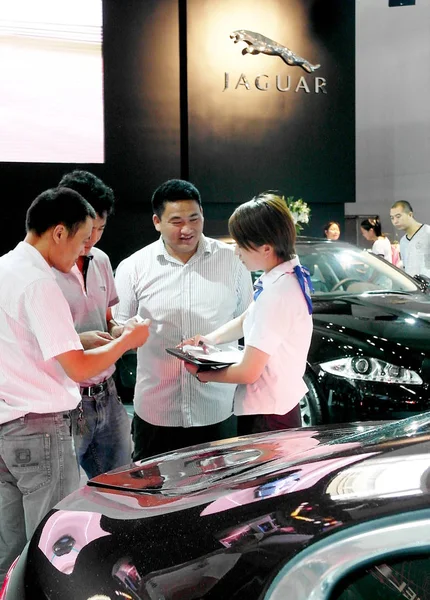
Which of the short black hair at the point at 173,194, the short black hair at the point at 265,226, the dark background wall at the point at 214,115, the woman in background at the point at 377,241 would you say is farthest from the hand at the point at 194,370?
the dark background wall at the point at 214,115

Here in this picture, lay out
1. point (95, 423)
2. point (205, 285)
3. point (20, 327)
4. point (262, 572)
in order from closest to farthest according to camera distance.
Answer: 1. point (262, 572)
2. point (20, 327)
3. point (95, 423)
4. point (205, 285)

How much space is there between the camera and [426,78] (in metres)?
15.8

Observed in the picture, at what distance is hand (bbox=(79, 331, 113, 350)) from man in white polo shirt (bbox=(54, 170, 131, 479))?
6 cm

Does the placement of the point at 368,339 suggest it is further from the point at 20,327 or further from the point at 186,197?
the point at 20,327

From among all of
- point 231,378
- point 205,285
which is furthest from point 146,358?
point 231,378

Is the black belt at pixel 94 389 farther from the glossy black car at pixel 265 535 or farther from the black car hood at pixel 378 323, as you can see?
the black car hood at pixel 378 323

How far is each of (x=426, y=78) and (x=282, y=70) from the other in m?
4.56

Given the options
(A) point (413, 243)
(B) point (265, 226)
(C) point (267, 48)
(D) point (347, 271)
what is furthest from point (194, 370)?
(C) point (267, 48)

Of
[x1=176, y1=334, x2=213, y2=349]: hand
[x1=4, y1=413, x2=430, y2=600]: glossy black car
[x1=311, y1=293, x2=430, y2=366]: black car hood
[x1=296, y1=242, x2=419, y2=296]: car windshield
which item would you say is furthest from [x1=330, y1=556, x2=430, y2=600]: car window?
[x1=296, y1=242, x2=419, y2=296]: car windshield

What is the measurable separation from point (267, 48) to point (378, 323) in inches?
332

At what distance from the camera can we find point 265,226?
2807 millimetres

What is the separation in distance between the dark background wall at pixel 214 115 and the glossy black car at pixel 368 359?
21.2ft

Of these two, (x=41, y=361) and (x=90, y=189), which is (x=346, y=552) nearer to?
(x=41, y=361)

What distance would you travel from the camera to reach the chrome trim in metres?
1.20
